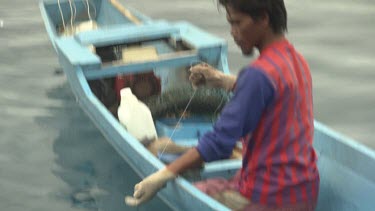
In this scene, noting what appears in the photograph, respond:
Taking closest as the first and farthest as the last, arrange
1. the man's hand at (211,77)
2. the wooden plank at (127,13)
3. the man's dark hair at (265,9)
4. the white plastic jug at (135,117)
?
the man's dark hair at (265,9) → the man's hand at (211,77) → the white plastic jug at (135,117) → the wooden plank at (127,13)

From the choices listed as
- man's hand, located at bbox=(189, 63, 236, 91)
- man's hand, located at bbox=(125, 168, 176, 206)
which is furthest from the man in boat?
man's hand, located at bbox=(189, 63, 236, 91)

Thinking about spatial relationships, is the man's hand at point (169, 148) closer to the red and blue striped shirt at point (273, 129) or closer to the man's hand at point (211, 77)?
the man's hand at point (211, 77)

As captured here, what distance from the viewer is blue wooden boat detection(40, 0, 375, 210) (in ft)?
7.54

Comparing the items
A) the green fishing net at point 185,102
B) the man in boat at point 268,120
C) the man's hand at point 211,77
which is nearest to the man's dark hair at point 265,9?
the man in boat at point 268,120

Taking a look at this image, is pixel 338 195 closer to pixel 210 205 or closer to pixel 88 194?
pixel 210 205

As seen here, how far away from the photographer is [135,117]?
2.93 m

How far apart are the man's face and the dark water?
0.96 meters

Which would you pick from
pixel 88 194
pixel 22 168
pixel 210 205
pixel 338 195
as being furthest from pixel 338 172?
pixel 22 168

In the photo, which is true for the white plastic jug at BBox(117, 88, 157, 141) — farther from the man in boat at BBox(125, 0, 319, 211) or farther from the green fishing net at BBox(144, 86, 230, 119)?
the man in boat at BBox(125, 0, 319, 211)

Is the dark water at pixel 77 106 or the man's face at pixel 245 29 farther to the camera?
the dark water at pixel 77 106

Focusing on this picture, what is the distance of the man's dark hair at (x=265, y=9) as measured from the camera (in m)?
1.96

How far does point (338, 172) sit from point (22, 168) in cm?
160

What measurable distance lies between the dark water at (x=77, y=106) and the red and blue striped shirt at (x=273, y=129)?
785 millimetres

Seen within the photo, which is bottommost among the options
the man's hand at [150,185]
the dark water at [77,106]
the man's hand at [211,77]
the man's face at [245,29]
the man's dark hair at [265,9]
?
the dark water at [77,106]
